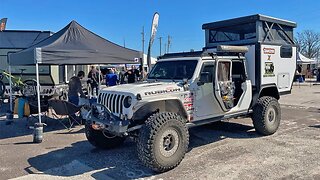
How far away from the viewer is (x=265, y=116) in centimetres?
734

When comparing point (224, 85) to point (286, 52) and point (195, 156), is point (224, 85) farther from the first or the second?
point (286, 52)

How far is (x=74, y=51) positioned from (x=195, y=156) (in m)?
4.55

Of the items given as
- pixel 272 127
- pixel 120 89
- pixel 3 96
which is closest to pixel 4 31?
pixel 3 96

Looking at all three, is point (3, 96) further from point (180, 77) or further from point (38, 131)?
point (180, 77)

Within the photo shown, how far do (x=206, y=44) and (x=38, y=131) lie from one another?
4925 millimetres

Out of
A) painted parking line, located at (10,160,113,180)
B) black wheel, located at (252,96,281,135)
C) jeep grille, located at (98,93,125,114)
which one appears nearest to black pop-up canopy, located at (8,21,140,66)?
jeep grille, located at (98,93,125,114)

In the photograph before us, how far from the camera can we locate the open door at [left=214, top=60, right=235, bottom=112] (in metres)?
6.45

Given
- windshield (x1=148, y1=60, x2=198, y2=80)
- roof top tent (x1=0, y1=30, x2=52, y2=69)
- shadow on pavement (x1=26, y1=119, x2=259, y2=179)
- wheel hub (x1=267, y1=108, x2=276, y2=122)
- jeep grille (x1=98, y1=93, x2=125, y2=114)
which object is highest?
roof top tent (x1=0, y1=30, x2=52, y2=69)

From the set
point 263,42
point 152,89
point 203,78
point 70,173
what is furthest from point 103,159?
point 263,42

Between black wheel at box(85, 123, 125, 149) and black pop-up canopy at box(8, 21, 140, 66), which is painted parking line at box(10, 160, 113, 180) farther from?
Result: black pop-up canopy at box(8, 21, 140, 66)

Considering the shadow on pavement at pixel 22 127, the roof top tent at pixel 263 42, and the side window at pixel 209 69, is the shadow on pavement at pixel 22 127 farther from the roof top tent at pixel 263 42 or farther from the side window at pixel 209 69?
the roof top tent at pixel 263 42

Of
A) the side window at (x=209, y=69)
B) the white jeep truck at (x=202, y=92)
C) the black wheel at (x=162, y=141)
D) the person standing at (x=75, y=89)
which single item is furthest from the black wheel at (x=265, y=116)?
the person standing at (x=75, y=89)

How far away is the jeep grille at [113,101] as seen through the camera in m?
5.42

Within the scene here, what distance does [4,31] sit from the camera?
1548cm
